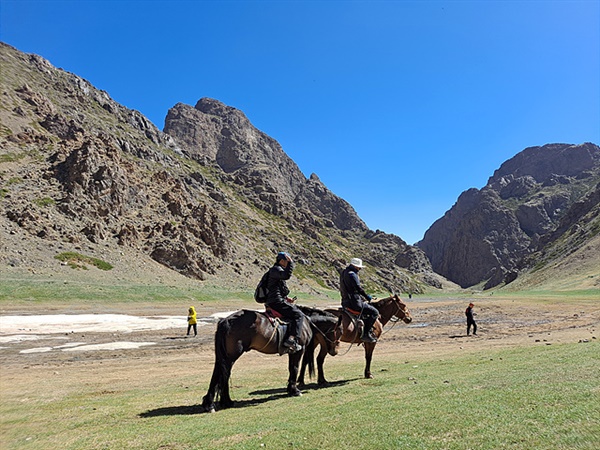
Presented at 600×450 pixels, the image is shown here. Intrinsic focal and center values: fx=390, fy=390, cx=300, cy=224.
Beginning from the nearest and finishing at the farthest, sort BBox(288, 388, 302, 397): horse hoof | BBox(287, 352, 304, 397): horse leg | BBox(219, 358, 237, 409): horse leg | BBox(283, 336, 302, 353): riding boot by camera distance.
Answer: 1. BBox(219, 358, 237, 409): horse leg
2. BBox(288, 388, 302, 397): horse hoof
3. BBox(287, 352, 304, 397): horse leg
4. BBox(283, 336, 302, 353): riding boot

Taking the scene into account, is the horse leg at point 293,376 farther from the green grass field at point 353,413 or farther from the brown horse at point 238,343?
the green grass field at point 353,413

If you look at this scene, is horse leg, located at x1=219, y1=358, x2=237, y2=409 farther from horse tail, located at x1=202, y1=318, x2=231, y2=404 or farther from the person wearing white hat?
the person wearing white hat

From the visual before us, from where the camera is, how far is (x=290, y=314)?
41.3ft

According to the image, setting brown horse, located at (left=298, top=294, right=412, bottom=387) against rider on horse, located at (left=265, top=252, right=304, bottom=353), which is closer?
rider on horse, located at (left=265, top=252, right=304, bottom=353)

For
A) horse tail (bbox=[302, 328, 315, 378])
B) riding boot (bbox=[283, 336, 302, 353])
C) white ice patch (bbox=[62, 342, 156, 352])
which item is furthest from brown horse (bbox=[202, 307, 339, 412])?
white ice patch (bbox=[62, 342, 156, 352])

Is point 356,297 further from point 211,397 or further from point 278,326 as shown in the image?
point 211,397

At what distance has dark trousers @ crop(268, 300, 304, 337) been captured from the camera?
40.9 ft

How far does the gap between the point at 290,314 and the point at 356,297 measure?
2.90m

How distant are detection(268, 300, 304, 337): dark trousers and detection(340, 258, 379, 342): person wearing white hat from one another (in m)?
2.42

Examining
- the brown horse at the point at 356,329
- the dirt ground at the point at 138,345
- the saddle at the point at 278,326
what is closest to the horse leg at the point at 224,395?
the saddle at the point at 278,326

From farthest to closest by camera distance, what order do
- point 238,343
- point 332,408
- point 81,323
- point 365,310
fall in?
point 81,323 → point 365,310 → point 238,343 → point 332,408

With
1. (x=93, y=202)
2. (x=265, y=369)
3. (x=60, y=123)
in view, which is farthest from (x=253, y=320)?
(x=60, y=123)

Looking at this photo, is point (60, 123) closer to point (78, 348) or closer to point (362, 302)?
point (78, 348)

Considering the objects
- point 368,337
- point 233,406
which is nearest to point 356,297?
point 368,337
